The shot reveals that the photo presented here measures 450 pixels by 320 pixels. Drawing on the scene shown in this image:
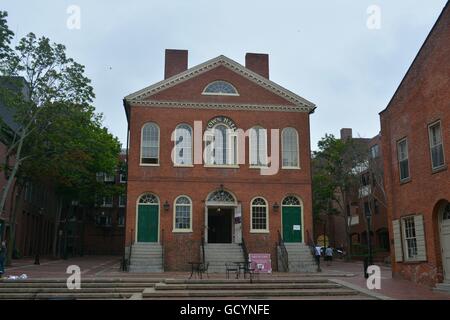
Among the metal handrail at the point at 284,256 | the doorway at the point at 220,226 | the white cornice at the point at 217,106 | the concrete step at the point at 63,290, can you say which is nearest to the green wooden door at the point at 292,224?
the metal handrail at the point at 284,256

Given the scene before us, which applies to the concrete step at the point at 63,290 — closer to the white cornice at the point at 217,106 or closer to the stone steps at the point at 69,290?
the stone steps at the point at 69,290

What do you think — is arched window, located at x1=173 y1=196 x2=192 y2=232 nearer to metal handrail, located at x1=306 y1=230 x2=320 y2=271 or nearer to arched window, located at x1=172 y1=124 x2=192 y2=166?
arched window, located at x1=172 y1=124 x2=192 y2=166

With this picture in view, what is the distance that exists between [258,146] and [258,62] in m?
6.83

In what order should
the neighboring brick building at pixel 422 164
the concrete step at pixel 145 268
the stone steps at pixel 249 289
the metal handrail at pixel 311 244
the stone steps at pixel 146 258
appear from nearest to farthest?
the stone steps at pixel 249 289 < the neighboring brick building at pixel 422 164 < the concrete step at pixel 145 268 < the stone steps at pixel 146 258 < the metal handrail at pixel 311 244

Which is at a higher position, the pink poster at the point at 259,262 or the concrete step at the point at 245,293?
the pink poster at the point at 259,262

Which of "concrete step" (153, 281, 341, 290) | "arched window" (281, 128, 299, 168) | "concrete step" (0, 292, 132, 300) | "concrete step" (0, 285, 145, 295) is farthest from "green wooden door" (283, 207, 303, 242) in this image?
"concrete step" (0, 292, 132, 300)

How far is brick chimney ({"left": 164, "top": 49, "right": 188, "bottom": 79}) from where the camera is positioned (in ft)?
101

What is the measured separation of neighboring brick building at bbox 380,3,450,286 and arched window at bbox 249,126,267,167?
345 inches

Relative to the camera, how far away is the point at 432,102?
17047 millimetres

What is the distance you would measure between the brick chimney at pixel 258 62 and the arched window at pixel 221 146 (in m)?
5.81

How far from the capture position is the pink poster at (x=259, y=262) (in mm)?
22219

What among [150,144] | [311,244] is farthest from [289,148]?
[150,144]

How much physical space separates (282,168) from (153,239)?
817 centimetres
